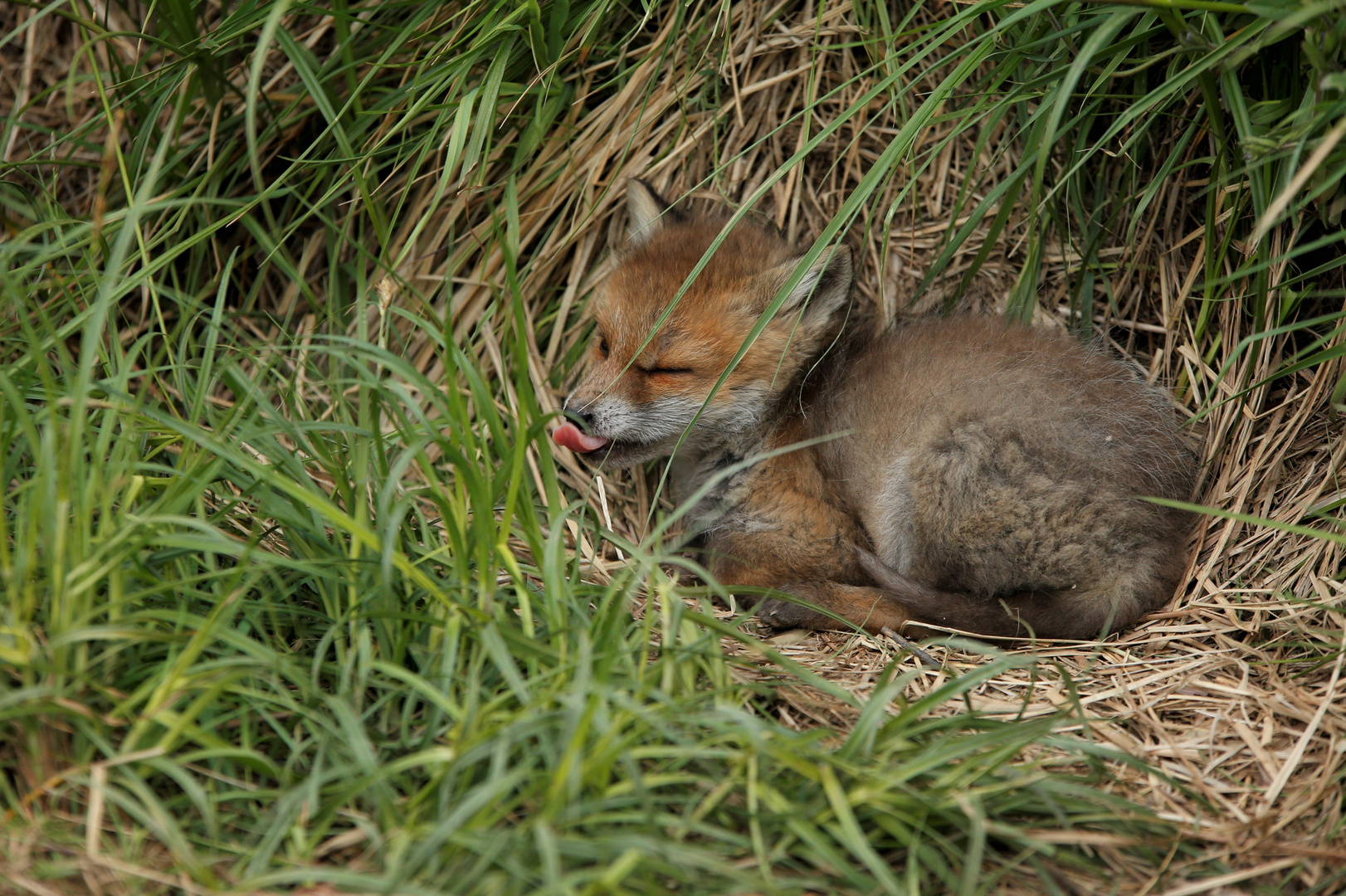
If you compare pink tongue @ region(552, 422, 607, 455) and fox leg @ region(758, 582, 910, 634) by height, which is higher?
pink tongue @ region(552, 422, 607, 455)

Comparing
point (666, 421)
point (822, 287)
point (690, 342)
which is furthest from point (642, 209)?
point (666, 421)

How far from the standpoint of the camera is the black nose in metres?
3.29

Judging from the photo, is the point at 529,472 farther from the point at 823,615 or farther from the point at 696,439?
the point at 823,615

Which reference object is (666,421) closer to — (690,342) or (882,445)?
(690,342)

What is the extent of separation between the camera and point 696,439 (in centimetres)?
359

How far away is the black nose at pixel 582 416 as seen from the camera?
10.8ft

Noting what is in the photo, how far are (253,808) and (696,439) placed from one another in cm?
208

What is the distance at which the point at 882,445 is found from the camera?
10.7 feet

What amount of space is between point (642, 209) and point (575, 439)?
98cm

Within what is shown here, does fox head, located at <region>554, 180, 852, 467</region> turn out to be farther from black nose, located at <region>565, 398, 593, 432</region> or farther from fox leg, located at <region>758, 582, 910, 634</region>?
fox leg, located at <region>758, 582, 910, 634</region>

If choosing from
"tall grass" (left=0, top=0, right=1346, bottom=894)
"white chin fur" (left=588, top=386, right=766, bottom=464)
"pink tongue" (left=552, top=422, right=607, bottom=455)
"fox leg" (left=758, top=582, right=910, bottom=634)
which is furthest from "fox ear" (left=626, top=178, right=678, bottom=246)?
"fox leg" (left=758, top=582, right=910, bottom=634)

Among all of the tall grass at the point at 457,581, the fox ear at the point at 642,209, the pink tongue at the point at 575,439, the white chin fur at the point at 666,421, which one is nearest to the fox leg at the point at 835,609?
the tall grass at the point at 457,581

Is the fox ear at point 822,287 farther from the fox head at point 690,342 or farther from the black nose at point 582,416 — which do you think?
the black nose at point 582,416

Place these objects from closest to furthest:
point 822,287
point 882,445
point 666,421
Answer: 1. point 882,445
2. point 666,421
3. point 822,287
